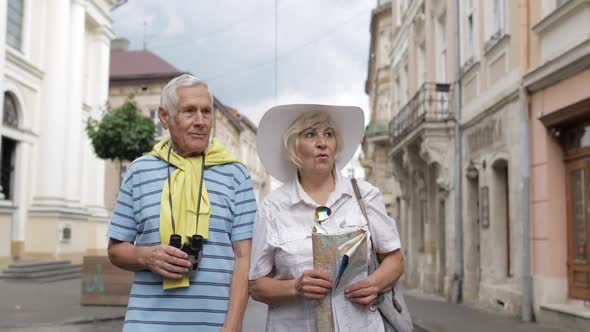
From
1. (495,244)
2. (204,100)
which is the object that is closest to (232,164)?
(204,100)

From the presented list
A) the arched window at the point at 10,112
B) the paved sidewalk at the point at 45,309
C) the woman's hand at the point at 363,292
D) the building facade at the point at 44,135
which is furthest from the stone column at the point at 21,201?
the woman's hand at the point at 363,292

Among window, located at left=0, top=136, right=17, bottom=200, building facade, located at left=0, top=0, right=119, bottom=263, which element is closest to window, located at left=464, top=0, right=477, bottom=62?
building facade, located at left=0, top=0, right=119, bottom=263

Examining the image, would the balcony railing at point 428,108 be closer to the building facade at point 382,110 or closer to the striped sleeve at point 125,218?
the building facade at point 382,110

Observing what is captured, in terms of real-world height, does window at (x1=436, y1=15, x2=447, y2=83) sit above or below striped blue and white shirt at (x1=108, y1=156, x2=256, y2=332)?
above

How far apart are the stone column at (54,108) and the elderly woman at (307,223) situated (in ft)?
75.3

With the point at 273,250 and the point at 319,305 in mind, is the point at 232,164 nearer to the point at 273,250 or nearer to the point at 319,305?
the point at 273,250

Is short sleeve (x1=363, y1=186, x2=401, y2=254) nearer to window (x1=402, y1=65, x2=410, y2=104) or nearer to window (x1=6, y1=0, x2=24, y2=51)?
window (x1=402, y1=65, x2=410, y2=104)

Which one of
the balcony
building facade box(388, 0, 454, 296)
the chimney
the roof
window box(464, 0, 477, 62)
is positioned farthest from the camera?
the chimney

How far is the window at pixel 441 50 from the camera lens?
18906 millimetres

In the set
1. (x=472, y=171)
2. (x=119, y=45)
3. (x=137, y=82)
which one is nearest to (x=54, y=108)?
(x=472, y=171)

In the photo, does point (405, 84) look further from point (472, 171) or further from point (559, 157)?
point (559, 157)

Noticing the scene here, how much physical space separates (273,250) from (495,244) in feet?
39.1

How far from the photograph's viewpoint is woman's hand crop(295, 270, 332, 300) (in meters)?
2.61

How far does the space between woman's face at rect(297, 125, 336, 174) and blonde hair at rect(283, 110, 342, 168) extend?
0.02 m
